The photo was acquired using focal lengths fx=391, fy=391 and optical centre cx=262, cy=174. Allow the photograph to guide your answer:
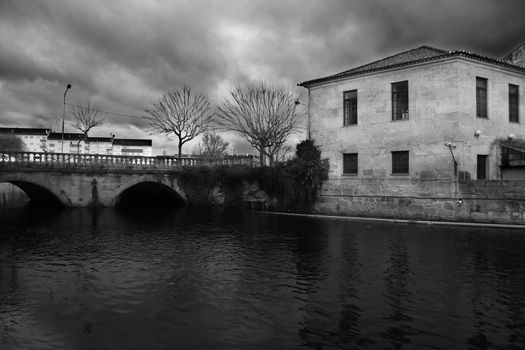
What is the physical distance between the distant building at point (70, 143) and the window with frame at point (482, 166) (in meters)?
97.3

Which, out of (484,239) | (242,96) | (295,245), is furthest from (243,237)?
(242,96)

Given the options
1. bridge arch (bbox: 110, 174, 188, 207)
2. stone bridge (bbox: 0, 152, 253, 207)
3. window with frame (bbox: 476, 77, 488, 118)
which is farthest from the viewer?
bridge arch (bbox: 110, 174, 188, 207)

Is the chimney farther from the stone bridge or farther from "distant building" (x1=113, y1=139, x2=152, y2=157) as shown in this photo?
"distant building" (x1=113, y1=139, x2=152, y2=157)

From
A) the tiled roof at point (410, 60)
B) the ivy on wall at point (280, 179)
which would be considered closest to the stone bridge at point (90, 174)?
the ivy on wall at point (280, 179)

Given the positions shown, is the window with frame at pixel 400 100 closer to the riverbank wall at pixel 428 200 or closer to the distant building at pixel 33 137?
the riverbank wall at pixel 428 200

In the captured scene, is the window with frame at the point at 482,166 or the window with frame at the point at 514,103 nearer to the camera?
the window with frame at the point at 482,166

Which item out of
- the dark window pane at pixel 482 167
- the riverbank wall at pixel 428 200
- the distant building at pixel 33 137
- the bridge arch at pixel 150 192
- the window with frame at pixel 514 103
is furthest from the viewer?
the distant building at pixel 33 137

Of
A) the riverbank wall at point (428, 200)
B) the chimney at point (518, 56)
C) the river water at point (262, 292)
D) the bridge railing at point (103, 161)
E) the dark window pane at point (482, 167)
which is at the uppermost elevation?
the chimney at point (518, 56)

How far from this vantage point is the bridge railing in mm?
27750

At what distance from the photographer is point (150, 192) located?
39.0 meters

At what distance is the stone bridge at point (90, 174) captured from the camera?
2770 centimetres

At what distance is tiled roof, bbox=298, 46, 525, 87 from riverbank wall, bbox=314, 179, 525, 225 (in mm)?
6684

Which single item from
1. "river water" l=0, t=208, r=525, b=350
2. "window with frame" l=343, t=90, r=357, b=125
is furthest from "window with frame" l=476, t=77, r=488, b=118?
"river water" l=0, t=208, r=525, b=350

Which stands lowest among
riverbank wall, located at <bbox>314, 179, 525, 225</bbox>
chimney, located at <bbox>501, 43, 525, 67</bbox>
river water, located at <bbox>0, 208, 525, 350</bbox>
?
river water, located at <bbox>0, 208, 525, 350</bbox>
